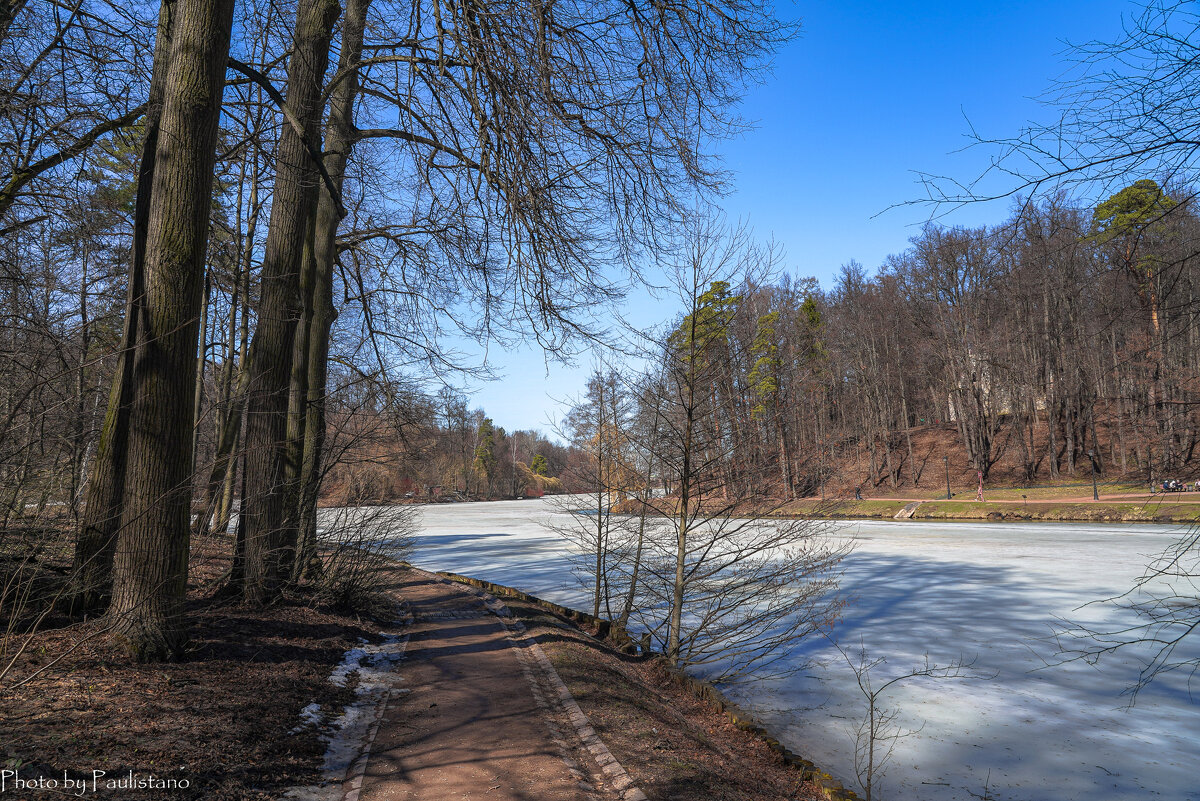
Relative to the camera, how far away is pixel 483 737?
17.0ft

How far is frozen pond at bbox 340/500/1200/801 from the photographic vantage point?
6.23 meters

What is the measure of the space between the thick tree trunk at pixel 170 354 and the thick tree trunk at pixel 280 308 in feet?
7.26

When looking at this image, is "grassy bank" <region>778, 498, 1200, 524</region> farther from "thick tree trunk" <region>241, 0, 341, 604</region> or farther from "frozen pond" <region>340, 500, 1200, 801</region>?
"thick tree trunk" <region>241, 0, 341, 604</region>

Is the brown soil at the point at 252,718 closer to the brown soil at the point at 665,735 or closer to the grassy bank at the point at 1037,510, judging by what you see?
the brown soil at the point at 665,735

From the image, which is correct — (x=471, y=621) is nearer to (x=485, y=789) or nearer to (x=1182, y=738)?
(x=485, y=789)

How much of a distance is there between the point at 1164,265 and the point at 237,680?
739cm

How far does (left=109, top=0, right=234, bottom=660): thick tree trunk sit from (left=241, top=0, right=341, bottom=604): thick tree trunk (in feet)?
7.26

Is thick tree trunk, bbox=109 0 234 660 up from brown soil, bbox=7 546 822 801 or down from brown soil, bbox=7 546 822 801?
up

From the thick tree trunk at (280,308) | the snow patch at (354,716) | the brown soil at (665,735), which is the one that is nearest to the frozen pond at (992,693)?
the brown soil at (665,735)

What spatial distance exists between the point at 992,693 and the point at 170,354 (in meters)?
9.72

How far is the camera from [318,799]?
401 centimetres

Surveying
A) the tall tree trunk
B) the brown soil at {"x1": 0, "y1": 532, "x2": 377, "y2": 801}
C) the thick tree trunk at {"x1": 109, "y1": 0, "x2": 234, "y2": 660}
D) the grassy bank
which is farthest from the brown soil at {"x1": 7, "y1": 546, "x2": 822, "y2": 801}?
the grassy bank

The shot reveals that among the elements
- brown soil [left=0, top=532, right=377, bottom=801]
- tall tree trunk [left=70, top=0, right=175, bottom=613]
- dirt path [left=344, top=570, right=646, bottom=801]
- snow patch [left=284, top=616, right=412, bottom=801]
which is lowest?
dirt path [left=344, top=570, right=646, bottom=801]

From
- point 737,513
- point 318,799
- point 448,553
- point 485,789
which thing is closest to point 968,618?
point 737,513
